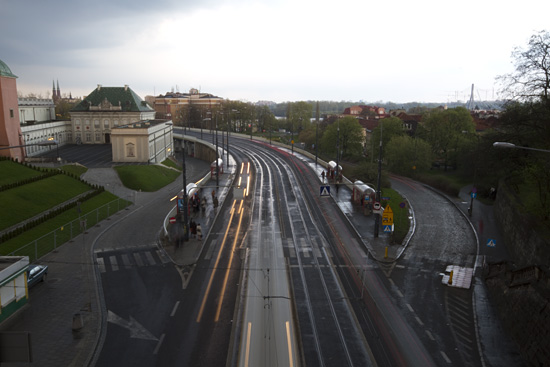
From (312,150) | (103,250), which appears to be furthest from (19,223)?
(312,150)

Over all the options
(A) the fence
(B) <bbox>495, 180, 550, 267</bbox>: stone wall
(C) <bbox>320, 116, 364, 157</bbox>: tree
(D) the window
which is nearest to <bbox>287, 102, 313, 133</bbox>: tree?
A: (C) <bbox>320, 116, 364, 157</bbox>: tree

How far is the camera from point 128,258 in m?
27.5

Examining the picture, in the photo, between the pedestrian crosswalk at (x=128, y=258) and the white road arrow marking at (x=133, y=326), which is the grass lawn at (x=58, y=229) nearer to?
the pedestrian crosswalk at (x=128, y=258)

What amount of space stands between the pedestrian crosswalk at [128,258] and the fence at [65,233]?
328 centimetres

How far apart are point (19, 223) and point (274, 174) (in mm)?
34953

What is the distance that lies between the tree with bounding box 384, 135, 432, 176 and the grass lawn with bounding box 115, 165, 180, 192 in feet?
113

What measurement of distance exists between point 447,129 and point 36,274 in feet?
232

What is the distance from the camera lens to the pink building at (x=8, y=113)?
52.9m

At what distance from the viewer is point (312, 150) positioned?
9469cm

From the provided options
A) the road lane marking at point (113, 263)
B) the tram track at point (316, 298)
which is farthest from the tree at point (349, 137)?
the road lane marking at point (113, 263)

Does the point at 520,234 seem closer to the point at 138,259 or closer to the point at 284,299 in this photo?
the point at 284,299

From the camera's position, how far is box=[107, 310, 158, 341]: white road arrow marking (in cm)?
1803

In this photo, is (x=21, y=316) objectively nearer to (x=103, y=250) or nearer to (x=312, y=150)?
(x=103, y=250)

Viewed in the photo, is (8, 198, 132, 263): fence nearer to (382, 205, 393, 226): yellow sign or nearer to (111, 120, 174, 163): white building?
(382, 205, 393, 226): yellow sign
